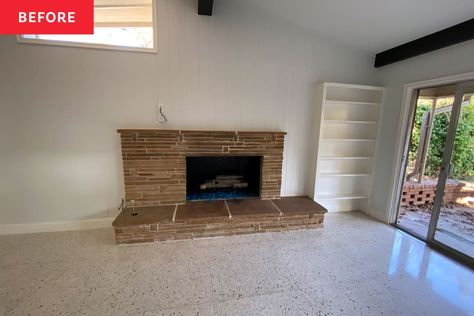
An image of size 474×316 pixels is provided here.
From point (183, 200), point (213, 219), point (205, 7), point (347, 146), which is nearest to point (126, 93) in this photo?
point (205, 7)

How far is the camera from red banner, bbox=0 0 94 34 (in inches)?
82.2

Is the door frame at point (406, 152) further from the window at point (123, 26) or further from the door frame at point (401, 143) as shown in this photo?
the window at point (123, 26)

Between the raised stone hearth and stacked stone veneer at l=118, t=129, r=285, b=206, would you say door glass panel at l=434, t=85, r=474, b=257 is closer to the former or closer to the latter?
the raised stone hearth

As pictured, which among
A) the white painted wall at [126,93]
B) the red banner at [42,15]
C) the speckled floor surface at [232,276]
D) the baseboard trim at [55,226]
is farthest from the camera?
the baseboard trim at [55,226]

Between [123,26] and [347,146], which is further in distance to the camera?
[347,146]

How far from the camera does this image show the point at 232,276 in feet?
6.27

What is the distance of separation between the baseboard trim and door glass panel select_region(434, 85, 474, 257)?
169 inches

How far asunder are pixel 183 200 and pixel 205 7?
2.47 meters

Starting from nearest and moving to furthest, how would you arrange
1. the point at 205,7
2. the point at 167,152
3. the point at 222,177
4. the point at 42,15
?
the point at 42,15 < the point at 205,7 < the point at 167,152 < the point at 222,177

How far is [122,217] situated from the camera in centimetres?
244

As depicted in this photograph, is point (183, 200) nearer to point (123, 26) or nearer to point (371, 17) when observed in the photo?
point (123, 26)

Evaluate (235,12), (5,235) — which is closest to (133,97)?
(235,12)

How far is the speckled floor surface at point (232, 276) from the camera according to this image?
1602 millimetres

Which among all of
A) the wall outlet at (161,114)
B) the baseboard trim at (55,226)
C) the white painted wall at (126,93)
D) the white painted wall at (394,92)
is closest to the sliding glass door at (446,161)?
the white painted wall at (394,92)
